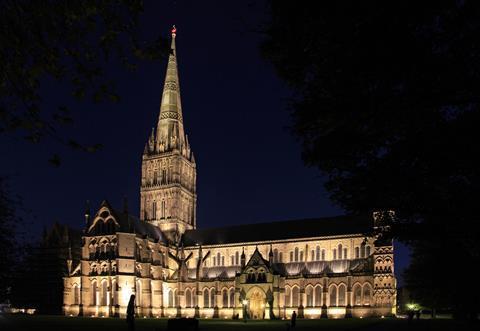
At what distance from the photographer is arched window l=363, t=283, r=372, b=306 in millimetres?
76194

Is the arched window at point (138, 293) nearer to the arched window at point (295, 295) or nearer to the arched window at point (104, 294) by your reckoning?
the arched window at point (104, 294)

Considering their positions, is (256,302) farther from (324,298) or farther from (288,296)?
(324,298)

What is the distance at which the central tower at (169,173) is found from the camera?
99312 mm

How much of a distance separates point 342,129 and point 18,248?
2675cm

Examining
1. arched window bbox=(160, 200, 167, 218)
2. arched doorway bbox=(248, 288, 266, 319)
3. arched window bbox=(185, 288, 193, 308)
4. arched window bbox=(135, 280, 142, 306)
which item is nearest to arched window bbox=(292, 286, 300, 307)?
arched doorway bbox=(248, 288, 266, 319)

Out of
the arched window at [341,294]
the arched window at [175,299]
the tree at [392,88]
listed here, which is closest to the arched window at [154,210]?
the arched window at [175,299]

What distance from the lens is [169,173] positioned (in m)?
101

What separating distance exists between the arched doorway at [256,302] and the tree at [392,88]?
207ft

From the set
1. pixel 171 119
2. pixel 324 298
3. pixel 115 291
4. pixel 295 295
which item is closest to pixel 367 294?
pixel 324 298

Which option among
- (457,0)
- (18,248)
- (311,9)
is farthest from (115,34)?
(18,248)

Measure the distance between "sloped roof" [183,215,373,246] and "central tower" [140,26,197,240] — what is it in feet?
15.2

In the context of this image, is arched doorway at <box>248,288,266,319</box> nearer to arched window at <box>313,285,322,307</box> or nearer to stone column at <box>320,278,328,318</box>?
arched window at <box>313,285,322,307</box>

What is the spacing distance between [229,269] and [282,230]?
10.9 meters

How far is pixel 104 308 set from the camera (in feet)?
259
